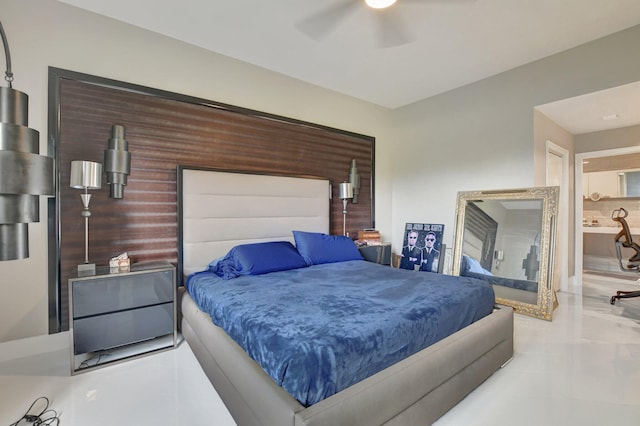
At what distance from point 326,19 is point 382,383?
9.71 feet

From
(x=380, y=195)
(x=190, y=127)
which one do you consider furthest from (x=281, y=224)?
(x=380, y=195)

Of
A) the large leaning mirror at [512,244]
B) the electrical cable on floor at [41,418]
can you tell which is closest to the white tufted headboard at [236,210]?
the electrical cable on floor at [41,418]

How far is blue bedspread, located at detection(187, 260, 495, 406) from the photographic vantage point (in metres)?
1.25

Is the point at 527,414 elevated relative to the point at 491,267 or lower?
lower

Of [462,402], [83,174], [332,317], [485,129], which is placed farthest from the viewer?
[485,129]

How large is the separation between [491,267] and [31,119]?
506 cm

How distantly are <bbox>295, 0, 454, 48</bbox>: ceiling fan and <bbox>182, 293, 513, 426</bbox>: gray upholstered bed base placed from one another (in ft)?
8.63

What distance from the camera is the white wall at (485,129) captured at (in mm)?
3086

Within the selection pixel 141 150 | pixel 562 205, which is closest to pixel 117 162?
pixel 141 150

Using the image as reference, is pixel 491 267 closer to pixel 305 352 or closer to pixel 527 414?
pixel 527 414

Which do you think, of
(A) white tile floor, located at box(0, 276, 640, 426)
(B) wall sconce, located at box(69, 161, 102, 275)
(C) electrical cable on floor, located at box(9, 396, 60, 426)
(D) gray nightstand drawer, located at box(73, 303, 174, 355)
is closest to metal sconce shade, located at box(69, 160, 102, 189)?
(B) wall sconce, located at box(69, 161, 102, 275)

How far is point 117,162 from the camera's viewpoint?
8.36 feet

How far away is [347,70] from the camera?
3.66m

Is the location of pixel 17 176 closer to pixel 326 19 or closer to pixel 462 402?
pixel 326 19
